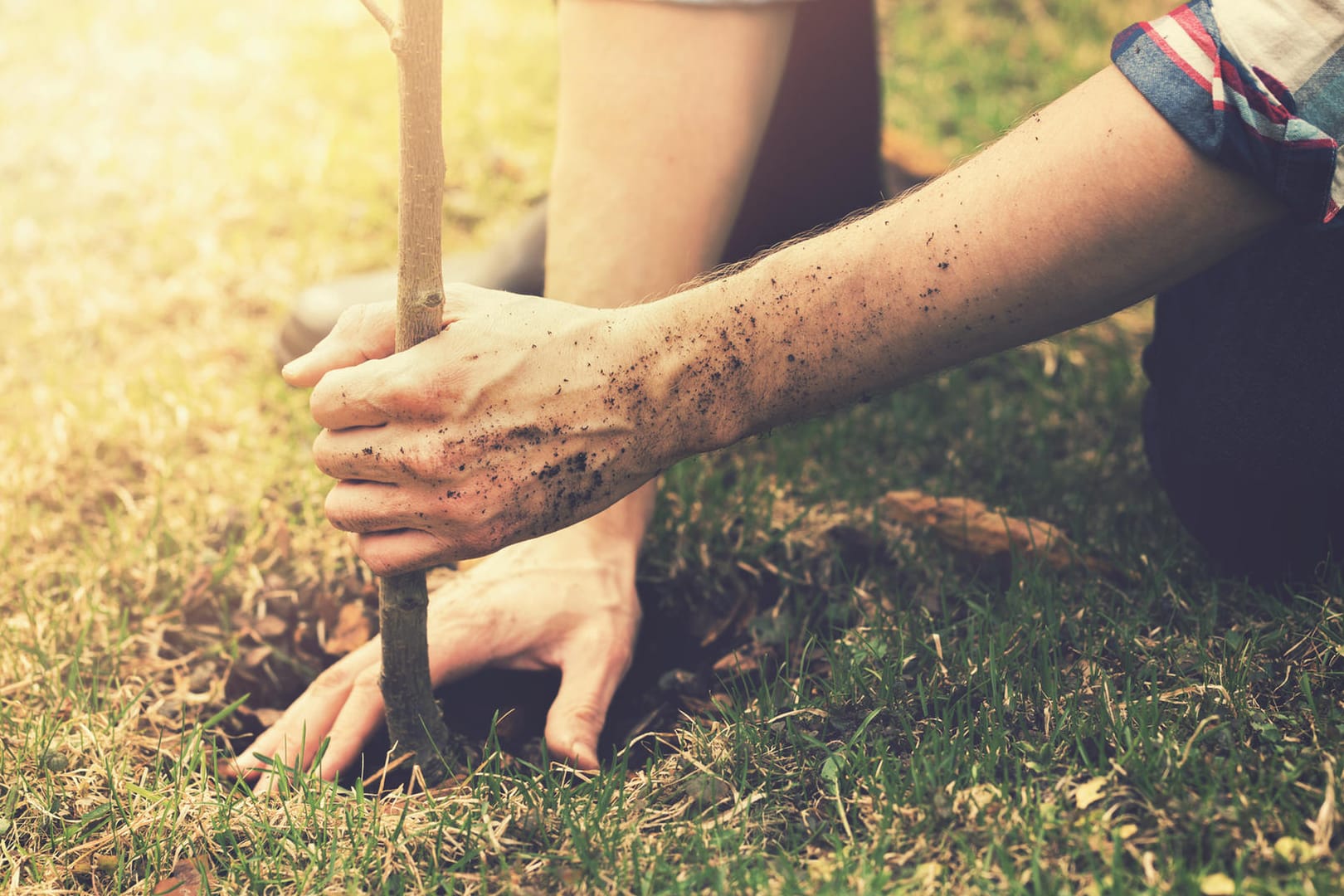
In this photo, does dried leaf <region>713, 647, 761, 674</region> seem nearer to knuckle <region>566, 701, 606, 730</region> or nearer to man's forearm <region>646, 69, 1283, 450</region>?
knuckle <region>566, 701, 606, 730</region>

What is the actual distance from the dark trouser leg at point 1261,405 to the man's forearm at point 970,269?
0.78 ft

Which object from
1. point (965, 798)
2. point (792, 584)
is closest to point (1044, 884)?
point (965, 798)

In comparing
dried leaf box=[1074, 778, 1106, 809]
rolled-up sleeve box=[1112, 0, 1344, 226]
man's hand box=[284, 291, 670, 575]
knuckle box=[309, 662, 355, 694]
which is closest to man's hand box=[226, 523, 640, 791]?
knuckle box=[309, 662, 355, 694]

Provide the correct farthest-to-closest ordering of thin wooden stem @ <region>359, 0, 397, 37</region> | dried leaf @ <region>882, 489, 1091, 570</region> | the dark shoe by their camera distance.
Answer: the dark shoe, dried leaf @ <region>882, 489, 1091, 570</region>, thin wooden stem @ <region>359, 0, 397, 37</region>

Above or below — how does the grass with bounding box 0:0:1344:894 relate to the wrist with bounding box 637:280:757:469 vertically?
below

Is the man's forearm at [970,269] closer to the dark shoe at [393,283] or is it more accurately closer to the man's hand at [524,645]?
the man's hand at [524,645]

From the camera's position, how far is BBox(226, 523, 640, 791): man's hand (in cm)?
166

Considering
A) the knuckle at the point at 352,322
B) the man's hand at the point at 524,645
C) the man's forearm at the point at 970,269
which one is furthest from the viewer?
the man's hand at the point at 524,645

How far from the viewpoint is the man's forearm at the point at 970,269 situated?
1.31 metres

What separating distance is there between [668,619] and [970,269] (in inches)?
35.5

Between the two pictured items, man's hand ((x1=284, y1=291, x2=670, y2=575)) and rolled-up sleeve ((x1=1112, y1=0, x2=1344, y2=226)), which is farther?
man's hand ((x1=284, y1=291, x2=670, y2=575))

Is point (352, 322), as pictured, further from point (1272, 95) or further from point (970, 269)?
point (1272, 95)

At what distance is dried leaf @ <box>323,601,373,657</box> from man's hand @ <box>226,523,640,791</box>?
0.46ft

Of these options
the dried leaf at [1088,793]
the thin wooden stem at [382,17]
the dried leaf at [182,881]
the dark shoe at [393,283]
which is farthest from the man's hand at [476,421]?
the dark shoe at [393,283]
